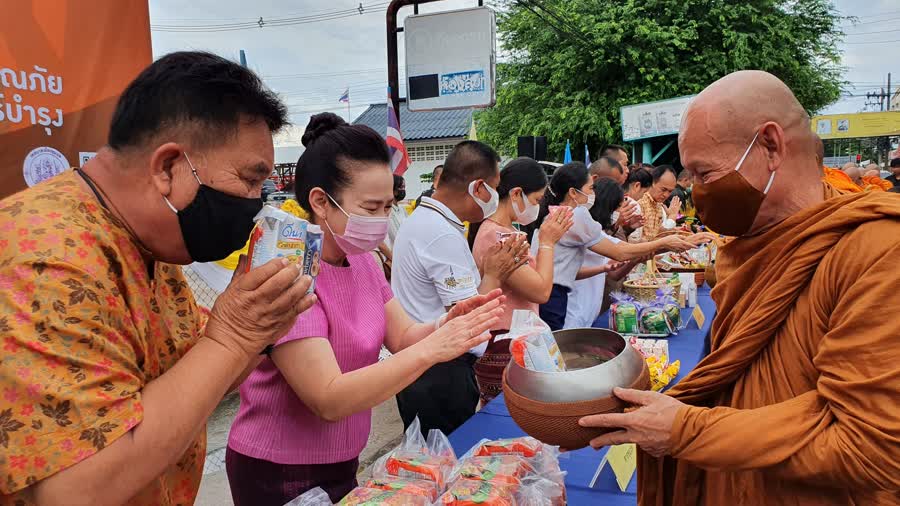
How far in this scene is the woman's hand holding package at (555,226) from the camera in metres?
3.36

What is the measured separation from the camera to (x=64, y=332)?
0.89 meters

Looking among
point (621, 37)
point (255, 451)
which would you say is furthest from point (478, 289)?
point (621, 37)

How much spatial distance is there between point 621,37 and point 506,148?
19.6ft

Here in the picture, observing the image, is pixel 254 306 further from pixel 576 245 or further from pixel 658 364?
pixel 576 245

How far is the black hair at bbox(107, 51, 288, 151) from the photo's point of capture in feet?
3.65

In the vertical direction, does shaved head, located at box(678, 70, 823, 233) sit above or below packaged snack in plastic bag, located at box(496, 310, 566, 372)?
above

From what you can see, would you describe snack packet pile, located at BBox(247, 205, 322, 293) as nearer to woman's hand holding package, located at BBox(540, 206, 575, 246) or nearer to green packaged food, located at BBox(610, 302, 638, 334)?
woman's hand holding package, located at BBox(540, 206, 575, 246)

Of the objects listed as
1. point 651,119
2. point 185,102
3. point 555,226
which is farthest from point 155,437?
point 651,119

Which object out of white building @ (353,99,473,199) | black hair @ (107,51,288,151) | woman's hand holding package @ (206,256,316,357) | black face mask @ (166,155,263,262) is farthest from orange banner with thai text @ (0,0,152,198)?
white building @ (353,99,473,199)

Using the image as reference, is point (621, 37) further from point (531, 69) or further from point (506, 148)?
point (506, 148)

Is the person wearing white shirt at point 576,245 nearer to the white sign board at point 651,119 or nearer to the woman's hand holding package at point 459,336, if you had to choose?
the woman's hand holding package at point 459,336

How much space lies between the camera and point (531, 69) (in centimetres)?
2066

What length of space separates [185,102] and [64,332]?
0.51 meters

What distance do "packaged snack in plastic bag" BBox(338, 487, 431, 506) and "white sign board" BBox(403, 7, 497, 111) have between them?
4868 millimetres
